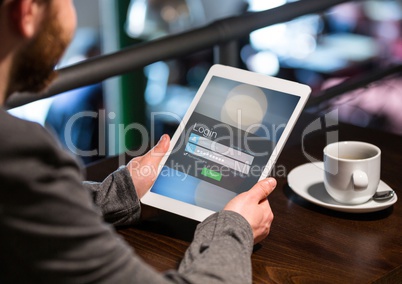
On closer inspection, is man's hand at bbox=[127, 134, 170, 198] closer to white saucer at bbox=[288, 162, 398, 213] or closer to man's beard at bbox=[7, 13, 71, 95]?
white saucer at bbox=[288, 162, 398, 213]

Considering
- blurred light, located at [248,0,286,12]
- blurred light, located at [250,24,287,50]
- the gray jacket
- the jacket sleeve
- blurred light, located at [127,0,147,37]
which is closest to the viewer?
the gray jacket

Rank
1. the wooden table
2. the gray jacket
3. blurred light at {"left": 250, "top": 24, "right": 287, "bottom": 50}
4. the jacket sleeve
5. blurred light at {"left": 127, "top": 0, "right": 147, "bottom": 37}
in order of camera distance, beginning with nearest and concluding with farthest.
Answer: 1. the gray jacket
2. the wooden table
3. the jacket sleeve
4. blurred light at {"left": 127, "top": 0, "right": 147, "bottom": 37}
5. blurred light at {"left": 250, "top": 24, "right": 287, "bottom": 50}

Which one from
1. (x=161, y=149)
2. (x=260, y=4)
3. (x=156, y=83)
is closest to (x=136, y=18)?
(x=156, y=83)

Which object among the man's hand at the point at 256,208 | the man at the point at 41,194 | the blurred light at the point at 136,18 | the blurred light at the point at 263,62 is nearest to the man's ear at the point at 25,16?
the man at the point at 41,194

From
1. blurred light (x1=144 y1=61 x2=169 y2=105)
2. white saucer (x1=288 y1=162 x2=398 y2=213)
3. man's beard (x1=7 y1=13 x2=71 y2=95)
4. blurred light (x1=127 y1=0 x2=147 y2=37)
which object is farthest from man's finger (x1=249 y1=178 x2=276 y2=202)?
blurred light (x1=144 y1=61 x2=169 y2=105)

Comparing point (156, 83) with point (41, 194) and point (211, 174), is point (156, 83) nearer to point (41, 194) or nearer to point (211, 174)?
point (211, 174)

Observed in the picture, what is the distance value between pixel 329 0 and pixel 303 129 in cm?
65

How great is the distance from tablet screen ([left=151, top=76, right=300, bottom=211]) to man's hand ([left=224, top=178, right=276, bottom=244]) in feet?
0.21

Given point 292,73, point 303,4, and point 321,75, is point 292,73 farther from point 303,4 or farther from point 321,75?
point 303,4

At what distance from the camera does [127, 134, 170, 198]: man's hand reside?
1.13 m

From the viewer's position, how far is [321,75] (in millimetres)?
3857

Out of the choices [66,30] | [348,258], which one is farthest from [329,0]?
[66,30]

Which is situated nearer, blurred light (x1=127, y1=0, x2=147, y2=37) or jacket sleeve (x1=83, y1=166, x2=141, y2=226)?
jacket sleeve (x1=83, y1=166, x2=141, y2=226)

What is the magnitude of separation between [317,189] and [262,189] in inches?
8.6
